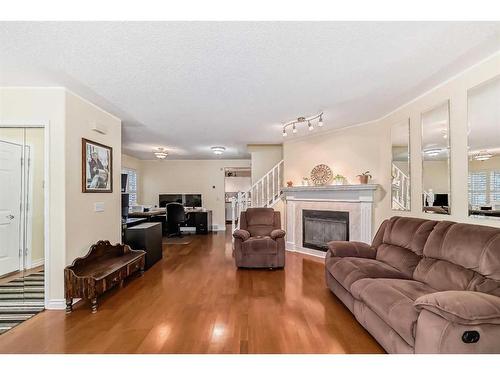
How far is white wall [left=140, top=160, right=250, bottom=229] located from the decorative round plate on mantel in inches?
149

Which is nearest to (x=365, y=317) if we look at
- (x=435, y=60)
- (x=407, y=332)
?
(x=407, y=332)

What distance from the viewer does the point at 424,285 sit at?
221 centimetres

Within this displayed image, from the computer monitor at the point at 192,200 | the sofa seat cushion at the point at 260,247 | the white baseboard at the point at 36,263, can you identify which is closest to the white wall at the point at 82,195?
the white baseboard at the point at 36,263

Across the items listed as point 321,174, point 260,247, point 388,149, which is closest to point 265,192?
point 321,174

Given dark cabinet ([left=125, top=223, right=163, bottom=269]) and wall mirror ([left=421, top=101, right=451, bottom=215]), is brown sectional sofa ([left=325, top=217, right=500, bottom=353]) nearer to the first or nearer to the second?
wall mirror ([left=421, top=101, right=451, bottom=215])

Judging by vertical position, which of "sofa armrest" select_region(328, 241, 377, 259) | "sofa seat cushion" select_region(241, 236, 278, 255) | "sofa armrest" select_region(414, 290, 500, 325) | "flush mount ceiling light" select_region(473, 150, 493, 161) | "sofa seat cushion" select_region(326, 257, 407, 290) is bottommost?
"sofa seat cushion" select_region(241, 236, 278, 255)

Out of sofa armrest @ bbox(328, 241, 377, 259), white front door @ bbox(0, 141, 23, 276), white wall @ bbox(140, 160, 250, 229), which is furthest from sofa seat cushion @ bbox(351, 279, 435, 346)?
white wall @ bbox(140, 160, 250, 229)

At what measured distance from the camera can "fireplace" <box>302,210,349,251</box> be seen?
4719 millimetres

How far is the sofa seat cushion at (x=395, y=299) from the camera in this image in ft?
5.39

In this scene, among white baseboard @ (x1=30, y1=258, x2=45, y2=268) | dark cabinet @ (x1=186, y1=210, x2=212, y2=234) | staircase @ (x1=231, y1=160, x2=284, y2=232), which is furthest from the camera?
dark cabinet @ (x1=186, y1=210, x2=212, y2=234)

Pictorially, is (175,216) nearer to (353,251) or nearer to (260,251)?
(260,251)

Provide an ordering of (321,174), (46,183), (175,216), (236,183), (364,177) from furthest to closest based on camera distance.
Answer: (236,183) → (175,216) → (321,174) → (364,177) → (46,183)

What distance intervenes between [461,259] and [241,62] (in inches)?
97.9

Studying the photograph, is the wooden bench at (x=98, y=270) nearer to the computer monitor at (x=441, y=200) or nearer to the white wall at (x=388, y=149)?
the white wall at (x=388, y=149)
